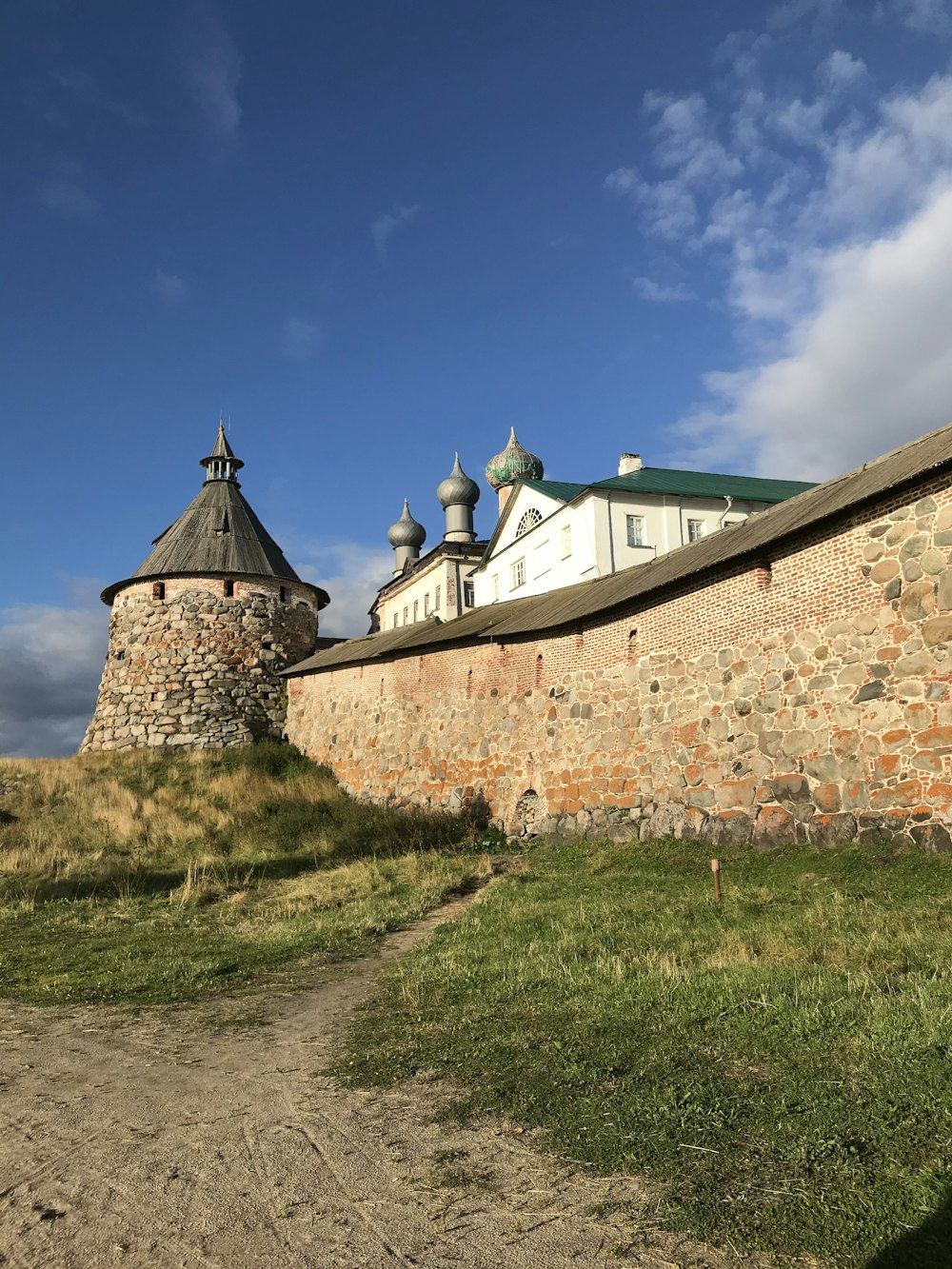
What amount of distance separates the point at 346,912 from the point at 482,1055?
5257 millimetres

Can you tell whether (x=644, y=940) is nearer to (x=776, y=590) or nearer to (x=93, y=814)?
(x=776, y=590)

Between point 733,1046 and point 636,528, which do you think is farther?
point 636,528

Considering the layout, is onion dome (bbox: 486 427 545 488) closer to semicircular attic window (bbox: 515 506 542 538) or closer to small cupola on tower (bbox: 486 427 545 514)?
small cupola on tower (bbox: 486 427 545 514)

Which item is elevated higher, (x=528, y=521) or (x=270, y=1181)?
(x=528, y=521)

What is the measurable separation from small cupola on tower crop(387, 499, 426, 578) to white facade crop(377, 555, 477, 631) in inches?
109

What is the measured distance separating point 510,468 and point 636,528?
1093 centimetres

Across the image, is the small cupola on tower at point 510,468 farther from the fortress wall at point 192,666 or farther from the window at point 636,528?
the fortress wall at point 192,666

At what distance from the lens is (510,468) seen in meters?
37.1

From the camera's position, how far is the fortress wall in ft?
76.2

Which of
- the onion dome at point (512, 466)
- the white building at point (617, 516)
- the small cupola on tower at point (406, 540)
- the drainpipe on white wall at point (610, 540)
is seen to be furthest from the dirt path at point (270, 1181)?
the small cupola on tower at point (406, 540)

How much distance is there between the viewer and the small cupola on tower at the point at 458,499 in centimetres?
4228

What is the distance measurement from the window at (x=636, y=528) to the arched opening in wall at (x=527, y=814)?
14613mm

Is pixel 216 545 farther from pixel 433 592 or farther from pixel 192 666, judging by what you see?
pixel 433 592

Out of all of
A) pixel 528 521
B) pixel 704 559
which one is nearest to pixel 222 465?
pixel 528 521
